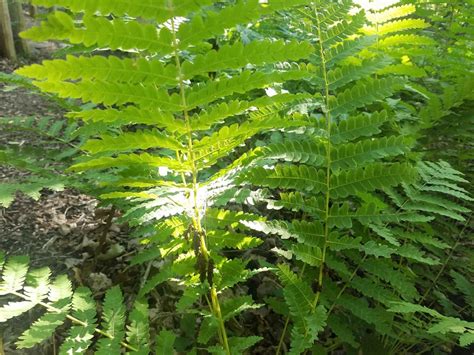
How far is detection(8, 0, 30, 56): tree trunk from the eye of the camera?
26.1ft

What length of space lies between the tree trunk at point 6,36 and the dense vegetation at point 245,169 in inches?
245

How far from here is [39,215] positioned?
2777mm

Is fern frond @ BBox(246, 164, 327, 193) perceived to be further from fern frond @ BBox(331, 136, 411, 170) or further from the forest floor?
the forest floor

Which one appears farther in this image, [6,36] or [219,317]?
[6,36]

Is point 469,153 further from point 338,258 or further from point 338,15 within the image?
point 338,15

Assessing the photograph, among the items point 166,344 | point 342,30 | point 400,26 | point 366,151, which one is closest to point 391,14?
point 400,26

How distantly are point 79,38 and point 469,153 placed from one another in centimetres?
193

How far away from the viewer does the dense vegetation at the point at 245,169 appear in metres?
1.09

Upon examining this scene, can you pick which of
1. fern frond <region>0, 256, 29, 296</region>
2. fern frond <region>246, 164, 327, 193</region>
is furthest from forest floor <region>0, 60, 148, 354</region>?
fern frond <region>246, 164, 327, 193</region>

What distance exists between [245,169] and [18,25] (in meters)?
8.35

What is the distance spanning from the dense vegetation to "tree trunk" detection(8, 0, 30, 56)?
6667 millimetres

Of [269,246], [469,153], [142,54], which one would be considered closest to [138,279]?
[269,246]

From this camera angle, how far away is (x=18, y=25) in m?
8.13

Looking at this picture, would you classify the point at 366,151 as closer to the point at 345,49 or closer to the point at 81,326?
the point at 345,49
